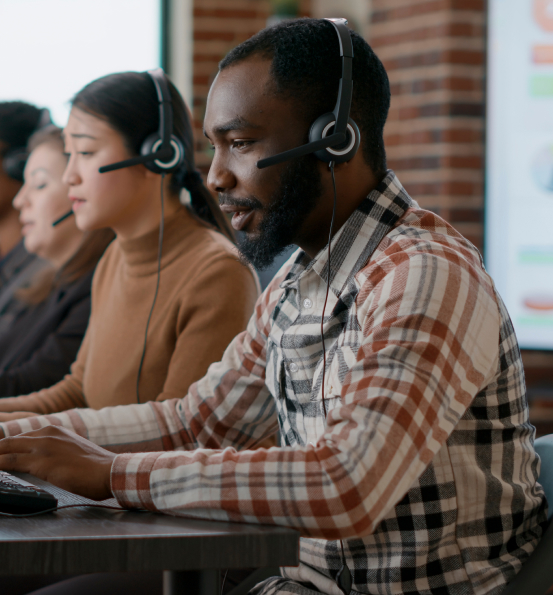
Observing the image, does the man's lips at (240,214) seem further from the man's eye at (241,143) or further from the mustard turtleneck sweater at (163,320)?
the mustard turtleneck sweater at (163,320)

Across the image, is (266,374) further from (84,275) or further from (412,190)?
(412,190)

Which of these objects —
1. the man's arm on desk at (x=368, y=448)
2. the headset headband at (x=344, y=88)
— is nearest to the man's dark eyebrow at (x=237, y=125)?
the headset headband at (x=344, y=88)

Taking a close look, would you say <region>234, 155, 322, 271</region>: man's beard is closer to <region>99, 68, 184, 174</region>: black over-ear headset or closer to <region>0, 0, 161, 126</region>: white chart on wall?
<region>99, 68, 184, 174</region>: black over-ear headset

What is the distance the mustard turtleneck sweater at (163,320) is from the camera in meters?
1.33

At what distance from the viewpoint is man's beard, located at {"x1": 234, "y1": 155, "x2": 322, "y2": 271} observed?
3.10 feet

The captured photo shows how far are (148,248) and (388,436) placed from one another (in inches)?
36.4

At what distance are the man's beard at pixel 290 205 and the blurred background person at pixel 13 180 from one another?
1.51 metres

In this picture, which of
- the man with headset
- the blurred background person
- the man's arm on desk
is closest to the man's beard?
→ the man with headset

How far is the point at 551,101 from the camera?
Answer: 92.4 inches

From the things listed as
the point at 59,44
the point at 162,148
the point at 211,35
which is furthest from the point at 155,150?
the point at 59,44

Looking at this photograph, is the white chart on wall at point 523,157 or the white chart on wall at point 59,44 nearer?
the white chart on wall at point 523,157

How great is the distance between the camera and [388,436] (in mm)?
702

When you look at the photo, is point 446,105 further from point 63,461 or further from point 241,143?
point 63,461

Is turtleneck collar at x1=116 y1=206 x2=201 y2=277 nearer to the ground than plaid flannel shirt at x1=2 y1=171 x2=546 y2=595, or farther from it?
farther from it
